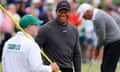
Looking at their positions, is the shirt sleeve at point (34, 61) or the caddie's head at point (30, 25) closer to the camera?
the shirt sleeve at point (34, 61)

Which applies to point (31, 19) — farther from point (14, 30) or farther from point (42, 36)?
point (14, 30)

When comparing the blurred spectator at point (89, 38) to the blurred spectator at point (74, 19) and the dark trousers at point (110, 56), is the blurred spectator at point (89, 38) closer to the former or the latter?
the blurred spectator at point (74, 19)

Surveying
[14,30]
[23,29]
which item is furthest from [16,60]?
[14,30]

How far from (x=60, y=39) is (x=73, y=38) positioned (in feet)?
0.96

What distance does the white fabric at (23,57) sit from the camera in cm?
883

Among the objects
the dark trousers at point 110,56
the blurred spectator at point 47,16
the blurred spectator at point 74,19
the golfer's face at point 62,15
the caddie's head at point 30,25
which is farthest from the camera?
the blurred spectator at point 47,16

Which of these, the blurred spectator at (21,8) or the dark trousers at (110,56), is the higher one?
the dark trousers at (110,56)

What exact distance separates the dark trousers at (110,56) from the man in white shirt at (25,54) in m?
3.99

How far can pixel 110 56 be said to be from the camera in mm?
13078

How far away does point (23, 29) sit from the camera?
Result: 917 cm

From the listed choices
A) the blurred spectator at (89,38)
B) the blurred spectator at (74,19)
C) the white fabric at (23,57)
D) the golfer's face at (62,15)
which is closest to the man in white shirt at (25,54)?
the white fabric at (23,57)

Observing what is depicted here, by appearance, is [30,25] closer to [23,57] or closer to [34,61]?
[23,57]

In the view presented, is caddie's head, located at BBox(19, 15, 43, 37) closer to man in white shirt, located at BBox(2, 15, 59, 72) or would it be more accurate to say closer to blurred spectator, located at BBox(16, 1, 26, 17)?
man in white shirt, located at BBox(2, 15, 59, 72)

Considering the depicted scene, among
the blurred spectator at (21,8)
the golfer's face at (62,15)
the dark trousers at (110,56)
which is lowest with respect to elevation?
the blurred spectator at (21,8)
